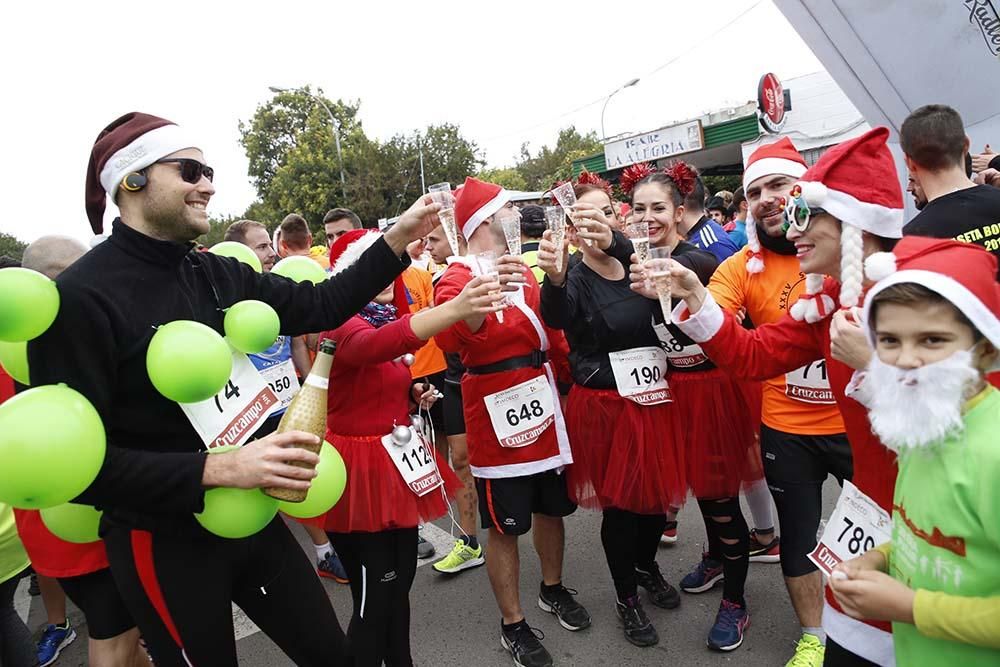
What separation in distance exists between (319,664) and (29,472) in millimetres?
1230

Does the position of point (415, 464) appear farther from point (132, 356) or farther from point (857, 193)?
point (857, 193)

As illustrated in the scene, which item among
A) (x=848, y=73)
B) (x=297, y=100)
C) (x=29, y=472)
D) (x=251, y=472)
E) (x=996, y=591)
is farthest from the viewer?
(x=297, y=100)

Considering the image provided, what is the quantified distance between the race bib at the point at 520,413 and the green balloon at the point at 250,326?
4.36ft

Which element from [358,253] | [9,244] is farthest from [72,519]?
[9,244]

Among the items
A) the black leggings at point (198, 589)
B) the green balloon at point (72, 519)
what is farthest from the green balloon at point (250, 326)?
the green balloon at point (72, 519)

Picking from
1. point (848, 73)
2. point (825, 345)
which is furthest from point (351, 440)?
point (848, 73)

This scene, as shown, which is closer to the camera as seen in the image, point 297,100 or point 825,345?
point 825,345

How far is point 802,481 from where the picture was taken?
2723 millimetres

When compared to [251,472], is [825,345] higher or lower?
lower

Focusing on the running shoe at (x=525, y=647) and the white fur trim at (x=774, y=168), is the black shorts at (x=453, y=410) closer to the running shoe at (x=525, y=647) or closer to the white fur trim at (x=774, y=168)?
the running shoe at (x=525, y=647)

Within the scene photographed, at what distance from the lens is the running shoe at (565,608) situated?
11.1 feet

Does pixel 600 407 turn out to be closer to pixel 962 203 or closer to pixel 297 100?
pixel 962 203

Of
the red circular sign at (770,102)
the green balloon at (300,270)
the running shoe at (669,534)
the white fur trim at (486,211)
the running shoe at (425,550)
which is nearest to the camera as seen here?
the green balloon at (300,270)

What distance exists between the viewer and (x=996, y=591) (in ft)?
4.24
